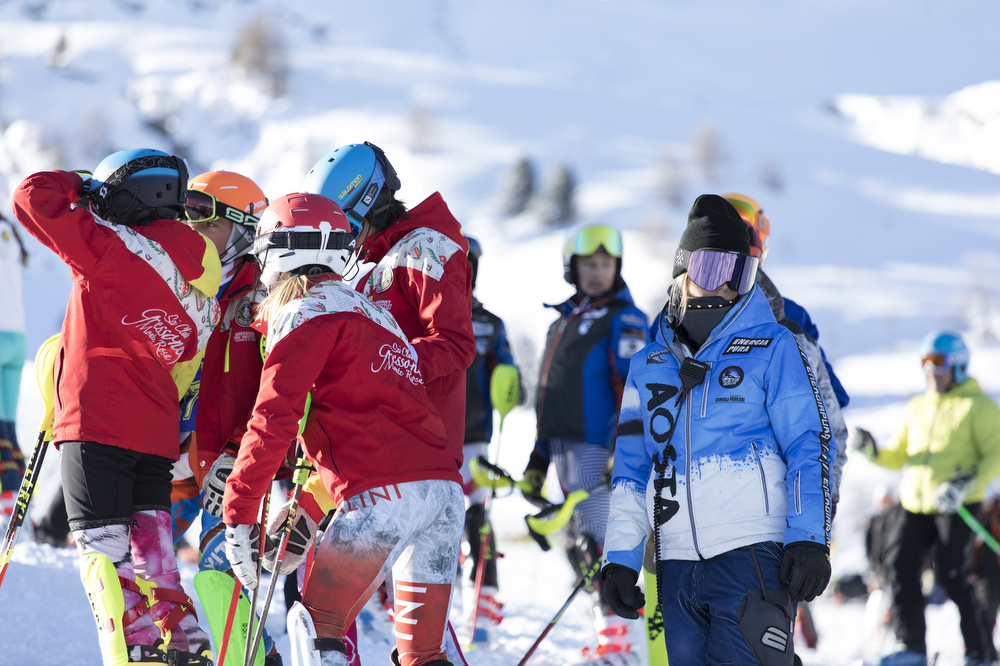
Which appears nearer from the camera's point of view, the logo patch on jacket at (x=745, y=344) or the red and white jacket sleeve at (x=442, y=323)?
the logo patch on jacket at (x=745, y=344)

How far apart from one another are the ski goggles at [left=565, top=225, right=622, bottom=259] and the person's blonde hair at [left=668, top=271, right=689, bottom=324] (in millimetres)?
2644

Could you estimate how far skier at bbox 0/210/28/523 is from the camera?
6.26m

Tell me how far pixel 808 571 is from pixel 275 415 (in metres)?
1.69

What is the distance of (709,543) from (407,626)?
3.34 ft

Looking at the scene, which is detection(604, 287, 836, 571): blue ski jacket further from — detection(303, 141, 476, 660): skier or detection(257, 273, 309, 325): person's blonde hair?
detection(257, 273, 309, 325): person's blonde hair

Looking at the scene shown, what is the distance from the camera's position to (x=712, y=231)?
3270mm

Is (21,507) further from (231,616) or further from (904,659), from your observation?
(904,659)

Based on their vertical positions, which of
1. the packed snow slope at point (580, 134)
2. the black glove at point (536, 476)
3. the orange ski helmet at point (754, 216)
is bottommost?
the black glove at point (536, 476)

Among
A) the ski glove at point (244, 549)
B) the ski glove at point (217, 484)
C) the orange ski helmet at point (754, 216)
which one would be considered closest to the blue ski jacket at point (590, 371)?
the orange ski helmet at point (754, 216)

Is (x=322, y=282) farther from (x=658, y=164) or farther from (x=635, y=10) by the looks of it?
(x=635, y=10)

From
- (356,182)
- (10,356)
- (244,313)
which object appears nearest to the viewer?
(356,182)

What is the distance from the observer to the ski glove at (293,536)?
3.49 meters

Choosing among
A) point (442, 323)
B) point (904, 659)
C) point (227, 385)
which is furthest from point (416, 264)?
point (904, 659)

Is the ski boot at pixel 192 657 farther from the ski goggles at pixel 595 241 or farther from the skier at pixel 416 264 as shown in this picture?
the ski goggles at pixel 595 241
